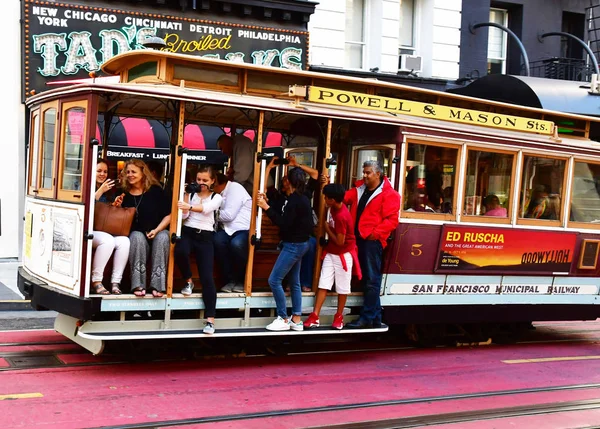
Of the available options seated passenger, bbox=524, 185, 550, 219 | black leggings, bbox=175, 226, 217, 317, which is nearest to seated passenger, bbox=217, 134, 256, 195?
black leggings, bbox=175, 226, 217, 317

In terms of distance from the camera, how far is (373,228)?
9328 mm

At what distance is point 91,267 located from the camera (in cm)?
795

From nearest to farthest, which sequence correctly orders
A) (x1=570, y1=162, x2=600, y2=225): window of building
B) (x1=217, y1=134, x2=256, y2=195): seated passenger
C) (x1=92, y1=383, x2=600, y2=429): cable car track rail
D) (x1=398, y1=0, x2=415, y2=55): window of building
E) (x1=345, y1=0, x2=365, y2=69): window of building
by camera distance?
1. (x1=92, y1=383, x2=600, y2=429): cable car track rail
2. (x1=217, y1=134, x2=256, y2=195): seated passenger
3. (x1=570, y1=162, x2=600, y2=225): window of building
4. (x1=345, y1=0, x2=365, y2=69): window of building
5. (x1=398, y1=0, x2=415, y2=55): window of building

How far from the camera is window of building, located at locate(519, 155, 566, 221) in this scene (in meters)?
10.5

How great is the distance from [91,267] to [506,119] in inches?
226

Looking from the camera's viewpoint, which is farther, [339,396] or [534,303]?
[534,303]

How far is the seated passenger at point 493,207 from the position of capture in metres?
10.3

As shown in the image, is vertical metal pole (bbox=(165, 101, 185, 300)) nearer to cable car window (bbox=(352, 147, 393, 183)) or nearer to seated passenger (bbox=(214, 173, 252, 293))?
seated passenger (bbox=(214, 173, 252, 293))

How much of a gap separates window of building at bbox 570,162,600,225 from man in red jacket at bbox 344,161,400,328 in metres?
3.14

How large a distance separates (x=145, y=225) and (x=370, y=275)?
270 cm

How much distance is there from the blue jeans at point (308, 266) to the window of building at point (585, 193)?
3.94 meters

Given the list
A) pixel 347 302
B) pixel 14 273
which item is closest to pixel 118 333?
pixel 347 302

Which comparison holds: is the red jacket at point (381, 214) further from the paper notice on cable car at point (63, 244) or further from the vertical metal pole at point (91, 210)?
the paper notice on cable car at point (63, 244)

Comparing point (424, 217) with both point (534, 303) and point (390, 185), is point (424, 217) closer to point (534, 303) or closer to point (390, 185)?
point (390, 185)
